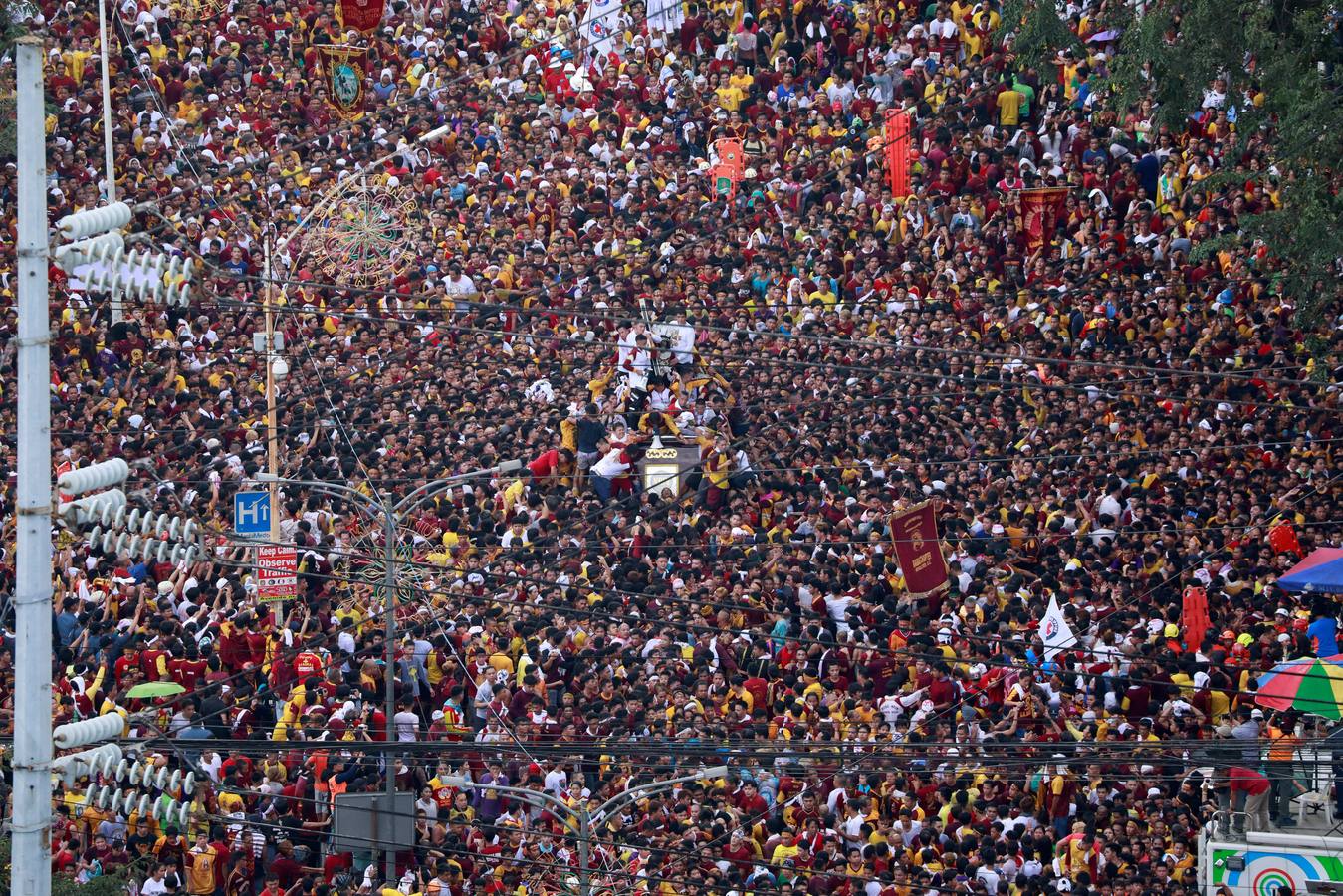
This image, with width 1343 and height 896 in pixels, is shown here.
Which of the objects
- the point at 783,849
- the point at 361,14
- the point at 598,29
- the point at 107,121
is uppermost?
the point at 361,14

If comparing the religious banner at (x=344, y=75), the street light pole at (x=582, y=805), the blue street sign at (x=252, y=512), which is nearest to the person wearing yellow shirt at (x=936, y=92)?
the religious banner at (x=344, y=75)

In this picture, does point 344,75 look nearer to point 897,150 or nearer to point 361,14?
point 361,14

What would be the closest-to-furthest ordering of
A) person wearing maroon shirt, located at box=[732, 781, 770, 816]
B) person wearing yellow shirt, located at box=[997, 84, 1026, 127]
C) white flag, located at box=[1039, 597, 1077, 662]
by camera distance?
person wearing maroon shirt, located at box=[732, 781, 770, 816] → white flag, located at box=[1039, 597, 1077, 662] → person wearing yellow shirt, located at box=[997, 84, 1026, 127]

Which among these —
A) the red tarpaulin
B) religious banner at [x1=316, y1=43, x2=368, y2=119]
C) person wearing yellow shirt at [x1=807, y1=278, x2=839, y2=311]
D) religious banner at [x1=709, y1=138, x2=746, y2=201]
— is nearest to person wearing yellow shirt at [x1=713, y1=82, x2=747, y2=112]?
religious banner at [x1=709, y1=138, x2=746, y2=201]

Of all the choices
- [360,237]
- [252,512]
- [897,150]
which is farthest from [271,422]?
[897,150]

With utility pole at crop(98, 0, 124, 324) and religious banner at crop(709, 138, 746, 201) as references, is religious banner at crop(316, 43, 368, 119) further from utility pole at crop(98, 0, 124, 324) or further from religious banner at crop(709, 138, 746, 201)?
religious banner at crop(709, 138, 746, 201)

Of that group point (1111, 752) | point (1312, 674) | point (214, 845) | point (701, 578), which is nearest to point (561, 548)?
point (701, 578)

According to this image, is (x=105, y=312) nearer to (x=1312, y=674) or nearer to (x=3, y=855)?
(x=3, y=855)
